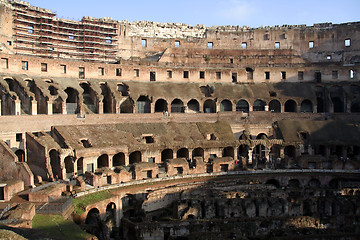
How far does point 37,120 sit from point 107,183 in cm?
1082

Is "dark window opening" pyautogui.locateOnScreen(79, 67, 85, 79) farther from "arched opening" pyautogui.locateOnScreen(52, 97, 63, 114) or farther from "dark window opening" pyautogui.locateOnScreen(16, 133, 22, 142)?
"dark window opening" pyautogui.locateOnScreen(16, 133, 22, 142)

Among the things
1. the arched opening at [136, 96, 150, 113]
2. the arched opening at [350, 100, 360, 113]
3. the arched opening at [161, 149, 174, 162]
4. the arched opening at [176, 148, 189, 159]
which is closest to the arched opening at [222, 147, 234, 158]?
the arched opening at [176, 148, 189, 159]

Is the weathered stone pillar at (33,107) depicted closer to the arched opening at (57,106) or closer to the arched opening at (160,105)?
the arched opening at (57,106)

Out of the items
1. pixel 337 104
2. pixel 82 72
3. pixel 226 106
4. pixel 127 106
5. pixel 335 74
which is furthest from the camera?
pixel 335 74

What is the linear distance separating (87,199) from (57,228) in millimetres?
5739

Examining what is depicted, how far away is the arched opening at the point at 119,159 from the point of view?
33.2 meters

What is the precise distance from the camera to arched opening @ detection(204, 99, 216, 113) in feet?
154

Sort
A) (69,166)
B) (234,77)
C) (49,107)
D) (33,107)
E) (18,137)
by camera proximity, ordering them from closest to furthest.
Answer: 1. (69,166)
2. (18,137)
3. (33,107)
4. (49,107)
5. (234,77)

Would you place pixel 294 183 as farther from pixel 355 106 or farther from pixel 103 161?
pixel 355 106

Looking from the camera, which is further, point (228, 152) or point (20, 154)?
point (228, 152)

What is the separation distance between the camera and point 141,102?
142 ft

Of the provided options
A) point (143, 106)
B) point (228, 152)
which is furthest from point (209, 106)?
point (228, 152)

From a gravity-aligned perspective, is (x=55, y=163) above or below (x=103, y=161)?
above

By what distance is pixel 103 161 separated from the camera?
3284cm
